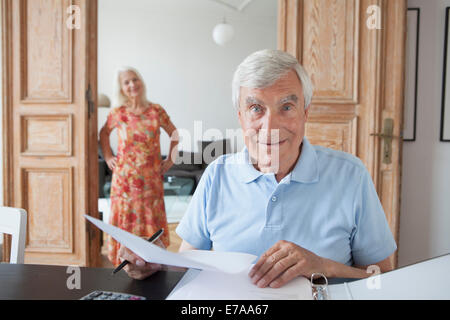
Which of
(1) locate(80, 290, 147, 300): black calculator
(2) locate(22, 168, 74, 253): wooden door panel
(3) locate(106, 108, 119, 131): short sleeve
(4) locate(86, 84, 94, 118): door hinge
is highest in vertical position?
(4) locate(86, 84, 94, 118): door hinge

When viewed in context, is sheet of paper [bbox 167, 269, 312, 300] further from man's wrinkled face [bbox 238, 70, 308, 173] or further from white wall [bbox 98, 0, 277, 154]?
white wall [bbox 98, 0, 277, 154]

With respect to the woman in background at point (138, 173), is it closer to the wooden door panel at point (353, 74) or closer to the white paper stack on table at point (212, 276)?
the wooden door panel at point (353, 74)

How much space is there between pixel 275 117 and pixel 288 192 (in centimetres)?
20

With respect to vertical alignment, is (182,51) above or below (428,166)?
above

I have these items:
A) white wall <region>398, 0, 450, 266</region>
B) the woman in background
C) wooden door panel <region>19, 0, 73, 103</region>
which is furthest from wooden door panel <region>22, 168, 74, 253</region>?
white wall <region>398, 0, 450, 266</region>

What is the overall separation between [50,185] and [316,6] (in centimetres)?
217

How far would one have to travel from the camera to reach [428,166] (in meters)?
2.38

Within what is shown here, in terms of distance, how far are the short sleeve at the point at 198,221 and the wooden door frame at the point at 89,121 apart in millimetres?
1649

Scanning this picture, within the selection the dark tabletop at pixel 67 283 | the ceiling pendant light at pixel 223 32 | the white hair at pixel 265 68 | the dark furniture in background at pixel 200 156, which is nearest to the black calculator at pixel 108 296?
the dark tabletop at pixel 67 283

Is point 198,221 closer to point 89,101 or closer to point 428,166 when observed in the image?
point 89,101

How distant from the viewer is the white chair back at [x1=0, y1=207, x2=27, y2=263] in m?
1.05

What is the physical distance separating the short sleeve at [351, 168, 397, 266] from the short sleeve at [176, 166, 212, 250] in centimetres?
41

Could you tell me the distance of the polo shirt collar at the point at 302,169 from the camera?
96 cm

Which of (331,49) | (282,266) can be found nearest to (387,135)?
(331,49)
